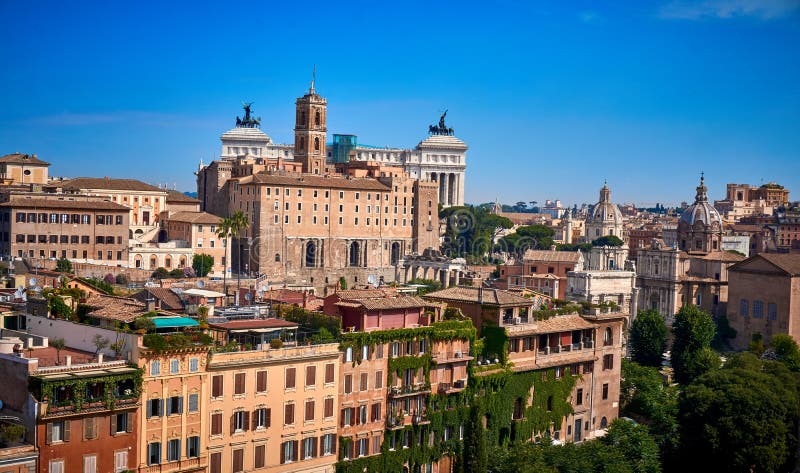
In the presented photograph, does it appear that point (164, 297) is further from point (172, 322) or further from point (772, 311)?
point (772, 311)

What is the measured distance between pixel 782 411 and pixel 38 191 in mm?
50237

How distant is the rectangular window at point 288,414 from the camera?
109ft

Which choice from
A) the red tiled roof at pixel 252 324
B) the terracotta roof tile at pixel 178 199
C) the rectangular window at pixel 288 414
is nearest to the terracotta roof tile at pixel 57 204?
the terracotta roof tile at pixel 178 199

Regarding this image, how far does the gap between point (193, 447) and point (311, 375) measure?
4.60 m

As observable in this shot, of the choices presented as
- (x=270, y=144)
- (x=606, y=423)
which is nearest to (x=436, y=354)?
(x=606, y=423)

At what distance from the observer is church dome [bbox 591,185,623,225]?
138375 mm

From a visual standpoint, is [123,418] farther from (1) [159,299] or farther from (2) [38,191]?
(2) [38,191]

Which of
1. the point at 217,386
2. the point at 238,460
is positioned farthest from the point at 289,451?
the point at 217,386

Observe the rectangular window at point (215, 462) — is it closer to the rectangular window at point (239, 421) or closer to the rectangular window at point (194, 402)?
the rectangular window at point (239, 421)

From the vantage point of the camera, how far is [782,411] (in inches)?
1673

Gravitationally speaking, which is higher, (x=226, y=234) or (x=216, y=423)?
(x=226, y=234)

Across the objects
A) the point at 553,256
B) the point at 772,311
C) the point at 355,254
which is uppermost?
the point at 553,256

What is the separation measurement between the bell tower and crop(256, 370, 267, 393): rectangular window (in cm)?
7249

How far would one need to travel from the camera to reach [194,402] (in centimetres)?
3061
